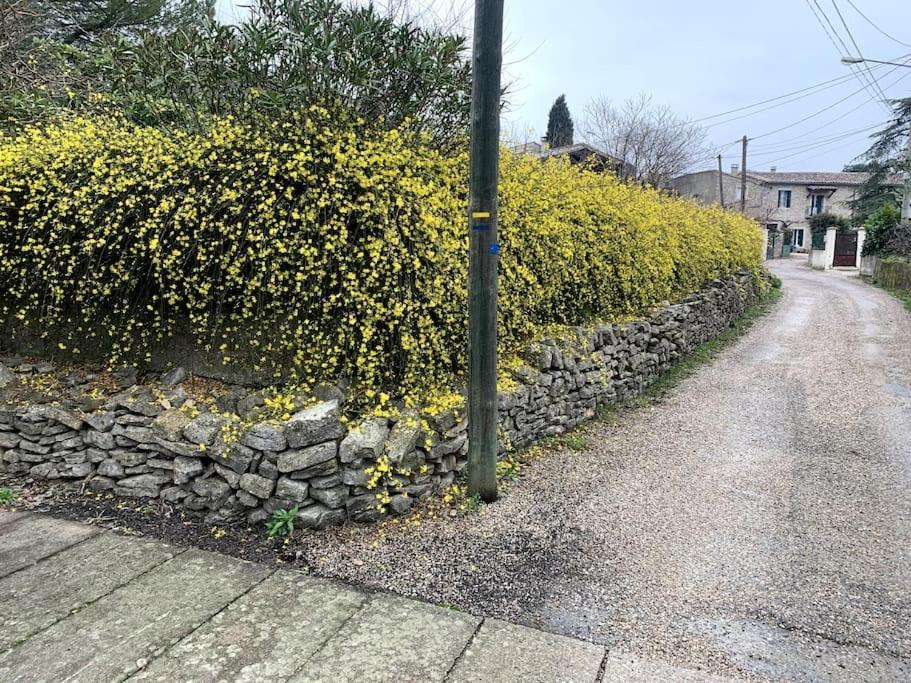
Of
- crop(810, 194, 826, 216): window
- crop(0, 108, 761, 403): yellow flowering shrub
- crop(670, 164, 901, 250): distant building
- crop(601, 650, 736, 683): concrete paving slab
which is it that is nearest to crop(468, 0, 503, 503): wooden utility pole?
crop(0, 108, 761, 403): yellow flowering shrub

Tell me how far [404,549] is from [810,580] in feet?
6.87

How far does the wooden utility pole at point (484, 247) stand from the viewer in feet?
11.3

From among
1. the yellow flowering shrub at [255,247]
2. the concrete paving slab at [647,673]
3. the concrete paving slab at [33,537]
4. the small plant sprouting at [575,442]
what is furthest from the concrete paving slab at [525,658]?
the small plant sprouting at [575,442]

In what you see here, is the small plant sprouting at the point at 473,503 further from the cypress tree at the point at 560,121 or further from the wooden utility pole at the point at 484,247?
the cypress tree at the point at 560,121

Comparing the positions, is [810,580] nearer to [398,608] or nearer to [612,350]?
[398,608]

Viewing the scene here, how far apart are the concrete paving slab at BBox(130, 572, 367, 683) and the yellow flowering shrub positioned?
3.97 feet

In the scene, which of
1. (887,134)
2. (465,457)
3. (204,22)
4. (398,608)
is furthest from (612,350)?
(887,134)

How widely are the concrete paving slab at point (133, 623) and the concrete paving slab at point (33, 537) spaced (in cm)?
70

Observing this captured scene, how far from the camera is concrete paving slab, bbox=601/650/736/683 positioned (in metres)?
2.31

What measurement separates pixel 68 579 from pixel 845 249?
3155 centimetres

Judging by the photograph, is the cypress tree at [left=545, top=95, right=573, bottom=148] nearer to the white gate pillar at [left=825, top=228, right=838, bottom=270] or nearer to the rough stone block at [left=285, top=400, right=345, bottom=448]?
the white gate pillar at [left=825, top=228, right=838, bottom=270]

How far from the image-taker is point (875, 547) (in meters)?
3.30

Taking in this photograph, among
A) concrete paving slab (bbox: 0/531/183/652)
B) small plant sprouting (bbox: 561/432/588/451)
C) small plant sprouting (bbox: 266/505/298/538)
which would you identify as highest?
small plant sprouting (bbox: 266/505/298/538)

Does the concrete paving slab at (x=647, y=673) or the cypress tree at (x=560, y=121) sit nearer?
the concrete paving slab at (x=647, y=673)
